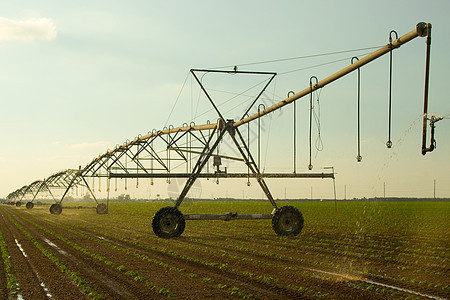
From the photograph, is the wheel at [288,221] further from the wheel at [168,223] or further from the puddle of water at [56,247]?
the puddle of water at [56,247]

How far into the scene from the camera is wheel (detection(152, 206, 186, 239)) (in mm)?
20125

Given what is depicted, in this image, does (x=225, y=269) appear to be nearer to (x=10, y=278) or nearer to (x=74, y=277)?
(x=74, y=277)

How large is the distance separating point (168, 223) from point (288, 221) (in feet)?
17.4

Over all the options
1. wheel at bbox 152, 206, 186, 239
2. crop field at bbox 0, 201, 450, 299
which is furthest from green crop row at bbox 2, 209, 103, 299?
wheel at bbox 152, 206, 186, 239

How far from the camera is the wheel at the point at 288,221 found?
2077cm

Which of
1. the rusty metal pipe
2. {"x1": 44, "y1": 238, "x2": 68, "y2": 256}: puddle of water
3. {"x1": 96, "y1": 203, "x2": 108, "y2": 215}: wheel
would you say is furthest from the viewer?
{"x1": 96, "y1": 203, "x2": 108, "y2": 215}: wheel

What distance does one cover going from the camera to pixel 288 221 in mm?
21094

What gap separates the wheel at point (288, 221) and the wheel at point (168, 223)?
13.5 feet

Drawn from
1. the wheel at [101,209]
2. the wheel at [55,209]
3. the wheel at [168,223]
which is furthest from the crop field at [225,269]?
the wheel at [55,209]

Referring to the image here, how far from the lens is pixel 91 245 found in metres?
19.2

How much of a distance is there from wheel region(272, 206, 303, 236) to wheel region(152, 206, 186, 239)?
4.13 metres

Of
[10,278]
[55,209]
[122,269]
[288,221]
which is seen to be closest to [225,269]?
[122,269]

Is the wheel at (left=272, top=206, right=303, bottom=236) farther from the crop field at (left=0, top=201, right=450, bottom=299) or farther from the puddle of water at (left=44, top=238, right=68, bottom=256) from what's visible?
the puddle of water at (left=44, top=238, right=68, bottom=256)

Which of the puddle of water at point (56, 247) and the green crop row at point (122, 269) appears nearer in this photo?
the green crop row at point (122, 269)
